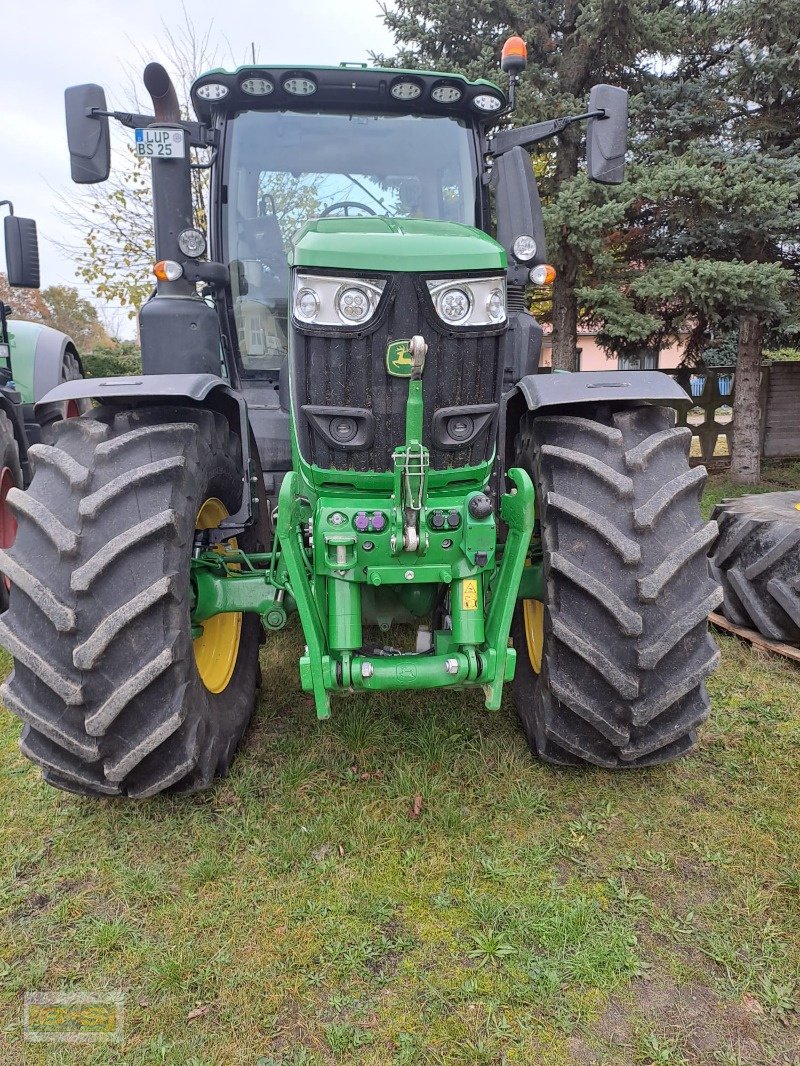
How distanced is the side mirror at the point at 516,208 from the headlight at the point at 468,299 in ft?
3.07

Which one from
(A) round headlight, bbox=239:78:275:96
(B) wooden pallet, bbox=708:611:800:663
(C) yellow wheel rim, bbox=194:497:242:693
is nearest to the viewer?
(C) yellow wheel rim, bbox=194:497:242:693

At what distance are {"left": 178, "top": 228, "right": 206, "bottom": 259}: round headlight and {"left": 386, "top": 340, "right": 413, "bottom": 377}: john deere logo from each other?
133 centimetres

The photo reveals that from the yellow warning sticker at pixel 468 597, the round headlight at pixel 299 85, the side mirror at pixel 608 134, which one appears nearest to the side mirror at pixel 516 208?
the side mirror at pixel 608 134

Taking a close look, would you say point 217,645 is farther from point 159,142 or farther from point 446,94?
point 446,94

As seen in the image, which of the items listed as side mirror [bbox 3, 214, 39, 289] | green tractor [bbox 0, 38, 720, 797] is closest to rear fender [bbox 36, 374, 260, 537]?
green tractor [bbox 0, 38, 720, 797]

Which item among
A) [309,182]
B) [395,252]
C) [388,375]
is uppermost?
[309,182]

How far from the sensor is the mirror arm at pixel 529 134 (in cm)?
307

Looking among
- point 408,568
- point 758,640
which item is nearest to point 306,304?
point 408,568

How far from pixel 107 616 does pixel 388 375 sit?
1.12 metres

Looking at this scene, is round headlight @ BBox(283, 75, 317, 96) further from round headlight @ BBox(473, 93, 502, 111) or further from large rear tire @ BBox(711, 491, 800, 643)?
large rear tire @ BBox(711, 491, 800, 643)

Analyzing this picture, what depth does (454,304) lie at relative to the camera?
2.30 m

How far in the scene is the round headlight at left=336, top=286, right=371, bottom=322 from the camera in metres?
2.24

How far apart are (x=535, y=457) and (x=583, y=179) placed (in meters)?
6.08

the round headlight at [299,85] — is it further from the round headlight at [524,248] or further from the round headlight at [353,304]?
the round headlight at [353,304]
